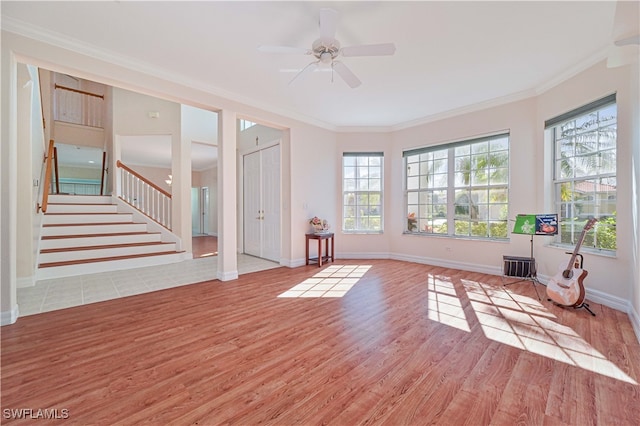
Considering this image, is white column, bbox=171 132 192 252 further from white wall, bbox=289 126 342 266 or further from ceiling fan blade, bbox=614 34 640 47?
ceiling fan blade, bbox=614 34 640 47

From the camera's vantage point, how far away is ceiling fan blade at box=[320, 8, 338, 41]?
205 cm

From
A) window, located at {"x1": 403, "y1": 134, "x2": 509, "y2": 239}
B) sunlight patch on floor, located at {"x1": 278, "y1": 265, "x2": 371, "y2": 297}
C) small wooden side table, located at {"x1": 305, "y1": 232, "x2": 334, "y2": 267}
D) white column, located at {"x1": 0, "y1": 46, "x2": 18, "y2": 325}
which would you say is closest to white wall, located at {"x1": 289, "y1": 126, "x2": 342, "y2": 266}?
small wooden side table, located at {"x1": 305, "y1": 232, "x2": 334, "y2": 267}

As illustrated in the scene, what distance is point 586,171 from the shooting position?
3.36 m

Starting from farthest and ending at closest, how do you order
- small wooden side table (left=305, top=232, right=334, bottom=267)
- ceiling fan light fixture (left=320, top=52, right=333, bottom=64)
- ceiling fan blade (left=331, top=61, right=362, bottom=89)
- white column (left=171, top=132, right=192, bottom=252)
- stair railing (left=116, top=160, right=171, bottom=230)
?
stair railing (left=116, top=160, right=171, bottom=230) → white column (left=171, top=132, right=192, bottom=252) → small wooden side table (left=305, top=232, right=334, bottom=267) → ceiling fan blade (left=331, top=61, right=362, bottom=89) → ceiling fan light fixture (left=320, top=52, right=333, bottom=64)

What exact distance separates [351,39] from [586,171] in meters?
3.36

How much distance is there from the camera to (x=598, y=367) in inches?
73.5

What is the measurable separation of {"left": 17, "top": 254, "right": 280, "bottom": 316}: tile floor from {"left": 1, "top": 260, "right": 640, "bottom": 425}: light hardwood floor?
330 millimetres

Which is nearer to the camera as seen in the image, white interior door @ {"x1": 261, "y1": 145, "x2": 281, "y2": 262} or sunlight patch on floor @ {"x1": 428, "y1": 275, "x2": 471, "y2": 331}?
sunlight patch on floor @ {"x1": 428, "y1": 275, "x2": 471, "y2": 331}

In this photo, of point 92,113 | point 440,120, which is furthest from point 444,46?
point 92,113

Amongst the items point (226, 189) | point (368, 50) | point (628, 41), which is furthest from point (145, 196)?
point (628, 41)

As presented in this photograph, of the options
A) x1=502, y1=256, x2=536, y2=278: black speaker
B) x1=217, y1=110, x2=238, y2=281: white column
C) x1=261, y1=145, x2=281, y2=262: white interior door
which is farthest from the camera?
x1=261, y1=145, x2=281, y2=262: white interior door

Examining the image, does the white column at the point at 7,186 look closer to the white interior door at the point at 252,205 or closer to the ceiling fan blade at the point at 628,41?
the white interior door at the point at 252,205

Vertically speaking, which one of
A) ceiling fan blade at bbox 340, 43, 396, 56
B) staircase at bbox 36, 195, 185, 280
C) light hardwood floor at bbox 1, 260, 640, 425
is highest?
ceiling fan blade at bbox 340, 43, 396, 56

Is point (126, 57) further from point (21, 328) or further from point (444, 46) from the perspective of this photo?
point (444, 46)
